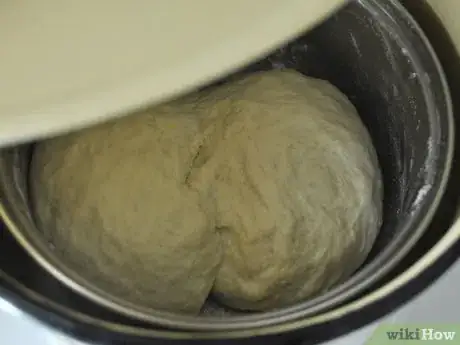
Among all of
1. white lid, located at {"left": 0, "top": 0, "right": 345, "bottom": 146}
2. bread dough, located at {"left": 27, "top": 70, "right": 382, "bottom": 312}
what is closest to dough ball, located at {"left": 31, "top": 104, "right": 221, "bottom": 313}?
bread dough, located at {"left": 27, "top": 70, "right": 382, "bottom": 312}

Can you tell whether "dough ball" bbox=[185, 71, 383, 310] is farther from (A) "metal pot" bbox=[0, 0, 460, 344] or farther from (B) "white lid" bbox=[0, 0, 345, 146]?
(B) "white lid" bbox=[0, 0, 345, 146]

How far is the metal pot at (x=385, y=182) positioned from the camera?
57 centimetres

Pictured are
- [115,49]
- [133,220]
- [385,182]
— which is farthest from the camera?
[385,182]

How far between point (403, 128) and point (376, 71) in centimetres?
9

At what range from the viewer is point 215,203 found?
0.78 m

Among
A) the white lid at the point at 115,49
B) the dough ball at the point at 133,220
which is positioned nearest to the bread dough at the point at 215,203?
the dough ball at the point at 133,220

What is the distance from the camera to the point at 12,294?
1.82 ft

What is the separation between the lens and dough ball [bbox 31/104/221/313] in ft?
2.44

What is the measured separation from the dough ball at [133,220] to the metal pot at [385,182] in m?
0.05

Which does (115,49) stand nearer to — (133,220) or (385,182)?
(133,220)

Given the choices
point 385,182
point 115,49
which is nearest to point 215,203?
point 385,182

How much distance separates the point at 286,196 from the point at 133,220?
0.67 feet

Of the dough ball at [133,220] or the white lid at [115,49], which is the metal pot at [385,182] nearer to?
the dough ball at [133,220]

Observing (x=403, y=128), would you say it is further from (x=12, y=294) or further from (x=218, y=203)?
(x=12, y=294)
